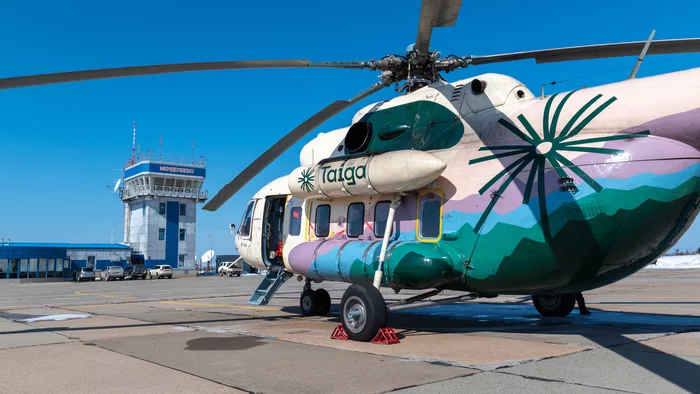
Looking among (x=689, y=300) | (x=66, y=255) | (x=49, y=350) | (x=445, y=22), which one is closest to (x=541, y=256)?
(x=445, y=22)

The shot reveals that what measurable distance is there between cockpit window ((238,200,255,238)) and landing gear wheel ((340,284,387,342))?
592 centimetres

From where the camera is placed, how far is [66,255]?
59281mm

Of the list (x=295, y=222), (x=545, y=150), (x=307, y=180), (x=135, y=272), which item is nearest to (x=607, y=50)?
(x=545, y=150)

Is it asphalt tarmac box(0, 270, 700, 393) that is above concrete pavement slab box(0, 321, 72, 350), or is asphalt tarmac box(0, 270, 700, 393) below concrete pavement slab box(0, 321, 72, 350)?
above

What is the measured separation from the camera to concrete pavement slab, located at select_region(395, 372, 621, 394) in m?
5.55

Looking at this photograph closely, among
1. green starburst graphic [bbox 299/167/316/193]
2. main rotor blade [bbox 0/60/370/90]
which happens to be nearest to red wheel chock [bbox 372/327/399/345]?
green starburst graphic [bbox 299/167/316/193]

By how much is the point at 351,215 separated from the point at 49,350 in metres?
5.91

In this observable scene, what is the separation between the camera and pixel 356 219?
37.3 feet

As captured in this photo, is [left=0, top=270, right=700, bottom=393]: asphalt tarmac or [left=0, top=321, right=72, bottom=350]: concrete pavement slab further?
[left=0, top=321, right=72, bottom=350]: concrete pavement slab

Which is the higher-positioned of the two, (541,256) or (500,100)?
(500,100)

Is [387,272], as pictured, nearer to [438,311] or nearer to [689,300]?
[438,311]

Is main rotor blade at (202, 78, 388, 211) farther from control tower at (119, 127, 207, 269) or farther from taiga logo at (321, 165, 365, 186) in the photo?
control tower at (119, 127, 207, 269)

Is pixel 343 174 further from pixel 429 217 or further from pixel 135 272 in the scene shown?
pixel 135 272

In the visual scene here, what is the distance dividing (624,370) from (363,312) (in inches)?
160
